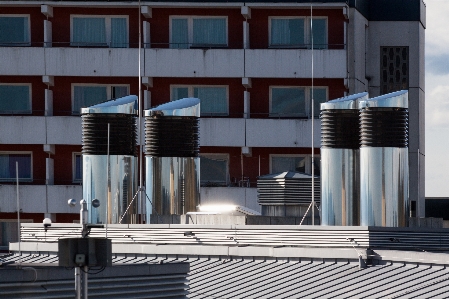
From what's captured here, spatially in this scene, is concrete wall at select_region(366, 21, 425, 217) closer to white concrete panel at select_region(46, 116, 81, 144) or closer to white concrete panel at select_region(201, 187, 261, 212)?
white concrete panel at select_region(201, 187, 261, 212)

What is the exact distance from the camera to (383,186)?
3184cm

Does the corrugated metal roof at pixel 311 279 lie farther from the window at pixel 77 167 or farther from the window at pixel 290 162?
the window at pixel 77 167

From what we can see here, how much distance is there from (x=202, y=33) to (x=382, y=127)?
26.5m

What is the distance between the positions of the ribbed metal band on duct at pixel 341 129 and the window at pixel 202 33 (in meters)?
25.1

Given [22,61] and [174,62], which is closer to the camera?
[174,62]

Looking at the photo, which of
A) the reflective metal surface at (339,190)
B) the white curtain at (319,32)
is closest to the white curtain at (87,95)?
the white curtain at (319,32)

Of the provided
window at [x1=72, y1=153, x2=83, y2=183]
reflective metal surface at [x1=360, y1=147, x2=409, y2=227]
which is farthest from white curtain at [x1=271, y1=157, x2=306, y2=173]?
reflective metal surface at [x1=360, y1=147, x2=409, y2=227]

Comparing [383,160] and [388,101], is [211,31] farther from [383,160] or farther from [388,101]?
[383,160]

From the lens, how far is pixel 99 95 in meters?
58.0

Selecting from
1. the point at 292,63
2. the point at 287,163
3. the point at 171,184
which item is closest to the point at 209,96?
the point at 292,63

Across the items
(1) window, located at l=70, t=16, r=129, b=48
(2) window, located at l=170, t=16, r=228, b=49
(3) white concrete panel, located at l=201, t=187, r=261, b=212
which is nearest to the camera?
(3) white concrete panel, located at l=201, t=187, r=261, b=212

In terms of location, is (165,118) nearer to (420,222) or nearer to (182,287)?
(420,222)

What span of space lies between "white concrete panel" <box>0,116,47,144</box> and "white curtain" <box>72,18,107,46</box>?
152 inches

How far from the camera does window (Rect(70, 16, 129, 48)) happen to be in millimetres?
57750
